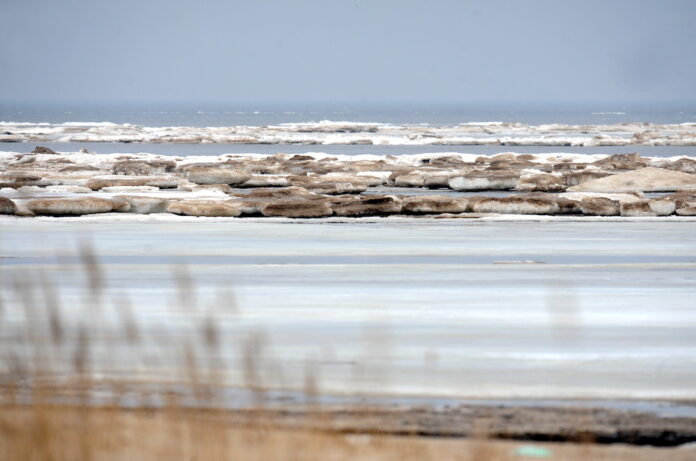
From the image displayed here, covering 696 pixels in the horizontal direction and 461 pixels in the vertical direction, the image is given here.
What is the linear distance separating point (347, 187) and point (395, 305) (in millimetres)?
12614

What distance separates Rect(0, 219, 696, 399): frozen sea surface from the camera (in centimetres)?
627

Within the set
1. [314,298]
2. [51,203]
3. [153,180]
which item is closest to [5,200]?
[51,203]

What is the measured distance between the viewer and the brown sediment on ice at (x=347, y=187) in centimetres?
1609

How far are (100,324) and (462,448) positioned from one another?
11.1 feet

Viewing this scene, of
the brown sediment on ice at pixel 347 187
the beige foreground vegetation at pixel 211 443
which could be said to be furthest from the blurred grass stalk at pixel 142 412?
the brown sediment on ice at pixel 347 187

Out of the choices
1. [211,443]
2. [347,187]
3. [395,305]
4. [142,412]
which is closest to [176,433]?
[211,443]

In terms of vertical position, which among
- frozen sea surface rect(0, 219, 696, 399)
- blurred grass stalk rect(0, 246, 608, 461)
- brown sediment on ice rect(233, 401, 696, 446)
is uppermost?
blurred grass stalk rect(0, 246, 608, 461)

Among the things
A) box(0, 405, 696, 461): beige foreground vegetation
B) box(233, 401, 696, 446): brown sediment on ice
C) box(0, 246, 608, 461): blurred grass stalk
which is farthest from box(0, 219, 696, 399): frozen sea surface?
box(0, 405, 696, 461): beige foreground vegetation

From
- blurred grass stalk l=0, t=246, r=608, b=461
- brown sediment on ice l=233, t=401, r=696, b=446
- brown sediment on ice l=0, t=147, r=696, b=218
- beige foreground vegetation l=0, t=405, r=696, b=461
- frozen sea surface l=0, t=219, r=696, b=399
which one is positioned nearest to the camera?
beige foreground vegetation l=0, t=405, r=696, b=461

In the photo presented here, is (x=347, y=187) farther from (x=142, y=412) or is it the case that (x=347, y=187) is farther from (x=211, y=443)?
(x=211, y=443)

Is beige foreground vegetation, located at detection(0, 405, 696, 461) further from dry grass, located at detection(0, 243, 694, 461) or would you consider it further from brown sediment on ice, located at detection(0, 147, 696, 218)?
brown sediment on ice, located at detection(0, 147, 696, 218)

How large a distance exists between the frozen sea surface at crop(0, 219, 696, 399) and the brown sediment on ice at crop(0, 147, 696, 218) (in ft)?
7.58

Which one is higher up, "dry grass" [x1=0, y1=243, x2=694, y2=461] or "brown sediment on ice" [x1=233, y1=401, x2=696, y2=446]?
"dry grass" [x1=0, y1=243, x2=694, y2=461]

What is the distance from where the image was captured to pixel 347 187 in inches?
821
